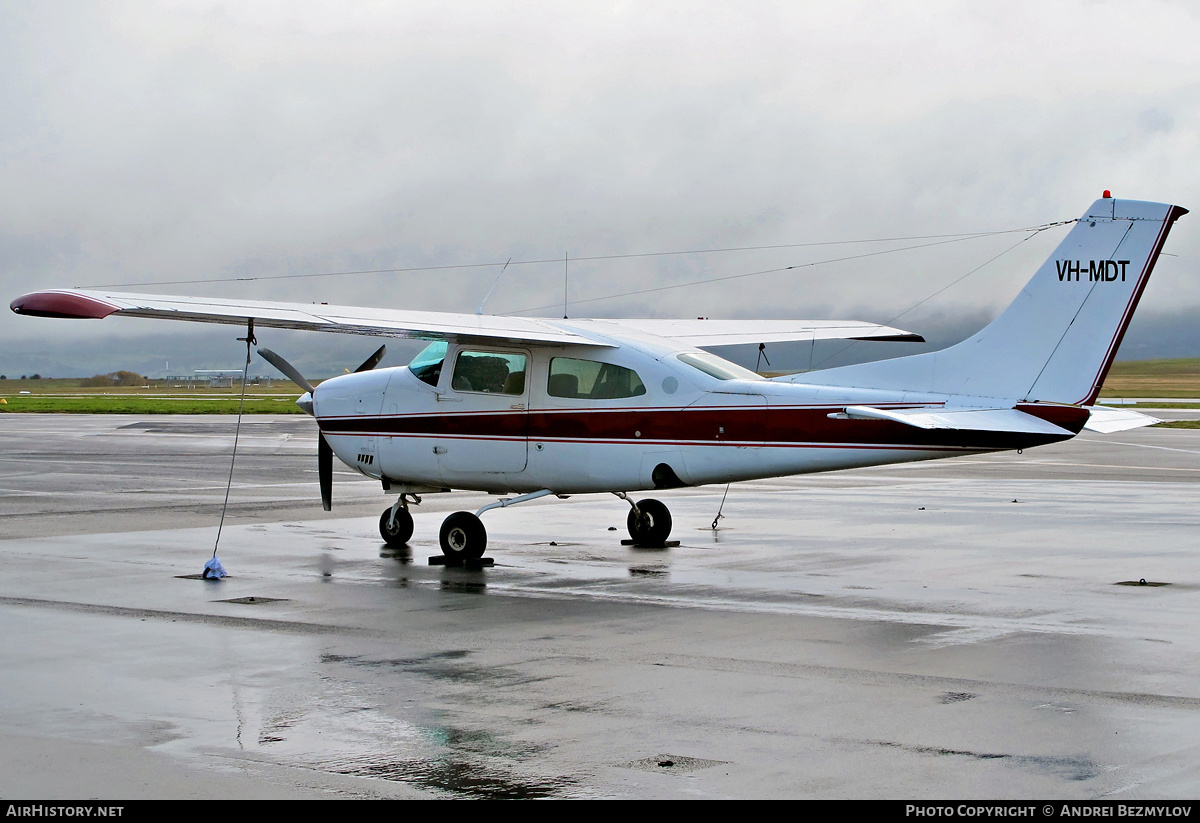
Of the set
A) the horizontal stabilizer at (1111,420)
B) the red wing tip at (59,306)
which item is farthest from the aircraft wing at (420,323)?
the horizontal stabilizer at (1111,420)

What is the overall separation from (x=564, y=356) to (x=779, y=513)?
6435mm

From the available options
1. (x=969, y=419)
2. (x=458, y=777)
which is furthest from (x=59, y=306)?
(x=969, y=419)

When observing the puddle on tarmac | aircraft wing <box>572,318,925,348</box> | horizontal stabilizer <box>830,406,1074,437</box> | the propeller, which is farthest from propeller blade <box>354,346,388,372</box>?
the puddle on tarmac

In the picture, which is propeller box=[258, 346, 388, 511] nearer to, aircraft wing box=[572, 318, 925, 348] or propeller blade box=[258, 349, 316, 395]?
propeller blade box=[258, 349, 316, 395]

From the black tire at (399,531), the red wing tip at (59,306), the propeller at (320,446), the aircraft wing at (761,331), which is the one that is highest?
the aircraft wing at (761,331)

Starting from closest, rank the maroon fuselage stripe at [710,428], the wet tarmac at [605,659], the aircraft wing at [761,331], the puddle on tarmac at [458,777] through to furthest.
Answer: the puddle on tarmac at [458,777] < the wet tarmac at [605,659] < the maroon fuselage stripe at [710,428] < the aircraft wing at [761,331]

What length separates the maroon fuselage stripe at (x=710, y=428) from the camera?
11234 mm

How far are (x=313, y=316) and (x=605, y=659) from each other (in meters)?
5.61

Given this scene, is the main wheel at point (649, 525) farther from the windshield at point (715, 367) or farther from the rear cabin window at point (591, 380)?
the windshield at point (715, 367)

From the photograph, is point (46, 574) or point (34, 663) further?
point (46, 574)

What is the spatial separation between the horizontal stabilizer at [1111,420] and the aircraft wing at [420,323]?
16.0 feet
